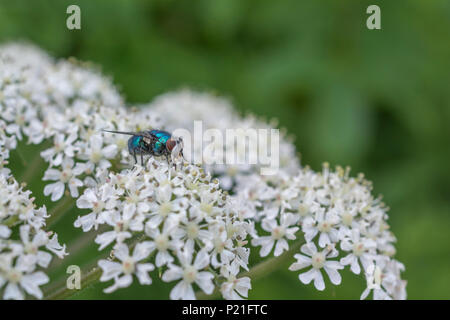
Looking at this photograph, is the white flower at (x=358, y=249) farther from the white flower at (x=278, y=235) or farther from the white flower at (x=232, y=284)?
the white flower at (x=232, y=284)

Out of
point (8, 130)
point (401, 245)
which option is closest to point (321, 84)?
point (401, 245)

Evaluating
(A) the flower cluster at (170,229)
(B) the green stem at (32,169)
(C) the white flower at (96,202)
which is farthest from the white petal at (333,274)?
(B) the green stem at (32,169)

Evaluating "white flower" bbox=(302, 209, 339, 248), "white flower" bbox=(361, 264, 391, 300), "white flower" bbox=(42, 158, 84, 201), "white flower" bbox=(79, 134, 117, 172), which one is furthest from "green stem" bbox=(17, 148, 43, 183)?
"white flower" bbox=(361, 264, 391, 300)

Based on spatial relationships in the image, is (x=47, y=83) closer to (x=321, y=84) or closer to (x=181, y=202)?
(x=181, y=202)

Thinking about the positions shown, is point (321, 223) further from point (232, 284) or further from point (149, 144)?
point (149, 144)

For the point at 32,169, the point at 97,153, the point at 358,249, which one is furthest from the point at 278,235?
the point at 32,169

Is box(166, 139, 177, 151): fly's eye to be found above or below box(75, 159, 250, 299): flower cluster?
above

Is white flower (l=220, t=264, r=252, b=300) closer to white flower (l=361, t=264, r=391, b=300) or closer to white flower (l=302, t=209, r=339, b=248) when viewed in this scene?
white flower (l=302, t=209, r=339, b=248)
